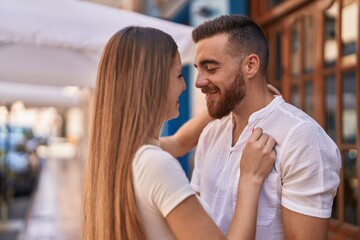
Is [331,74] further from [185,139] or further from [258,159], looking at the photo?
[258,159]

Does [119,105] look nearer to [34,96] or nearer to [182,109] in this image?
[182,109]

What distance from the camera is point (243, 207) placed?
147 cm

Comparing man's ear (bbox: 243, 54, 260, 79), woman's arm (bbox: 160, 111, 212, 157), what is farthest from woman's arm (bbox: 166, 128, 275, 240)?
woman's arm (bbox: 160, 111, 212, 157)

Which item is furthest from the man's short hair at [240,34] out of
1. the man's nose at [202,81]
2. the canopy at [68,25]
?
the canopy at [68,25]

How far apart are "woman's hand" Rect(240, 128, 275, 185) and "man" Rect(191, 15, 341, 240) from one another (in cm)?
3

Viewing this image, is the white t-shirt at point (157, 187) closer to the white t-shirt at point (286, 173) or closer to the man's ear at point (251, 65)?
the white t-shirt at point (286, 173)

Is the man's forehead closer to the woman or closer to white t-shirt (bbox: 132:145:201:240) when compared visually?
the woman

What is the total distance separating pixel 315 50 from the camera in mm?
3496

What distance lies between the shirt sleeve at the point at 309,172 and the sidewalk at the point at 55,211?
17.4ft

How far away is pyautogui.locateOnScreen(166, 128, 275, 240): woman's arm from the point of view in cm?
127

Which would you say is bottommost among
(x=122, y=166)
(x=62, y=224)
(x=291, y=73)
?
(x=62, y=224)

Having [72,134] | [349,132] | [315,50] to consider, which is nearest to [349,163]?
[349,132]

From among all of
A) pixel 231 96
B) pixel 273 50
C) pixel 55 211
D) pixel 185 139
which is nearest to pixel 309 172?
pixel 231 96

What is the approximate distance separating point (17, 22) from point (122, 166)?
1.74m
